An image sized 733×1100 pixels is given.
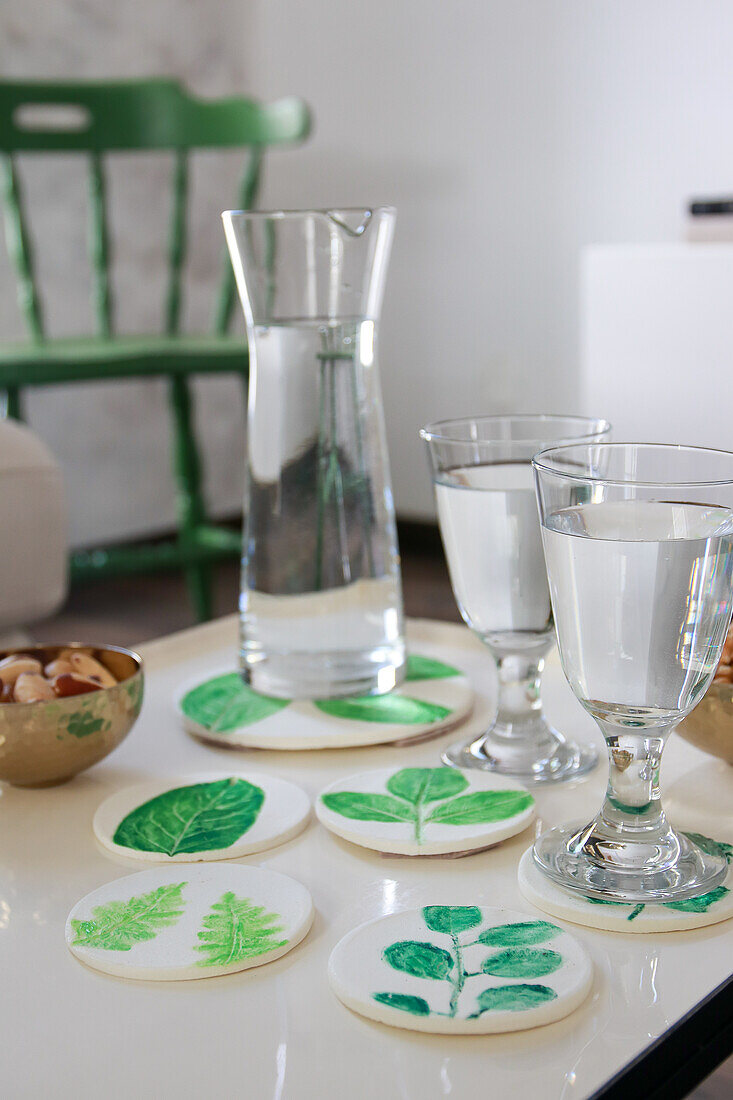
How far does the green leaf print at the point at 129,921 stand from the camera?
0.39m

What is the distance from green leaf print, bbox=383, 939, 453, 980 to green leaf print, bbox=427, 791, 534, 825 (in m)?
0.09

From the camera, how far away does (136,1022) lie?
36cm

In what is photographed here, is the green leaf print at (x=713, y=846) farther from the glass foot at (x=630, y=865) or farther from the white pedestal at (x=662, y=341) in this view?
the white pedestal at (x=662, y=341)

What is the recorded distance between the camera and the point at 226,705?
24.6 inches

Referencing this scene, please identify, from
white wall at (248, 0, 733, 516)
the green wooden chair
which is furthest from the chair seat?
white wall at (248, 0, 733, 516)

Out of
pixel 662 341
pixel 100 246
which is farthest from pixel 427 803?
pixel 100 246

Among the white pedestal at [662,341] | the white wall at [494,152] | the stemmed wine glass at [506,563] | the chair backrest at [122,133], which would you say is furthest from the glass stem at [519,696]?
the white wall at [494,152]

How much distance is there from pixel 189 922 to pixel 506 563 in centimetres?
21

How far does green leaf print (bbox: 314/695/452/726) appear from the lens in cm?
60

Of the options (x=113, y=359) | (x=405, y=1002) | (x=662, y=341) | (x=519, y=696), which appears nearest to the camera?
(x=405, y=1002)

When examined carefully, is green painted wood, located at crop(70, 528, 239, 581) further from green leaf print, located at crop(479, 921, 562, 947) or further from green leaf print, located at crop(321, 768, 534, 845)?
green leaf print, located at crop(479, 921, 562, 947)

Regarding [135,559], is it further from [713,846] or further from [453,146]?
[713,846]

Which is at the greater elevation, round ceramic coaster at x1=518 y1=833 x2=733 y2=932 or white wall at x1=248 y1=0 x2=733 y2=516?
white wall at x1=248 y1=0 x2=733 y2=516

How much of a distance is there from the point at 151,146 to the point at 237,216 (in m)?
1.52
